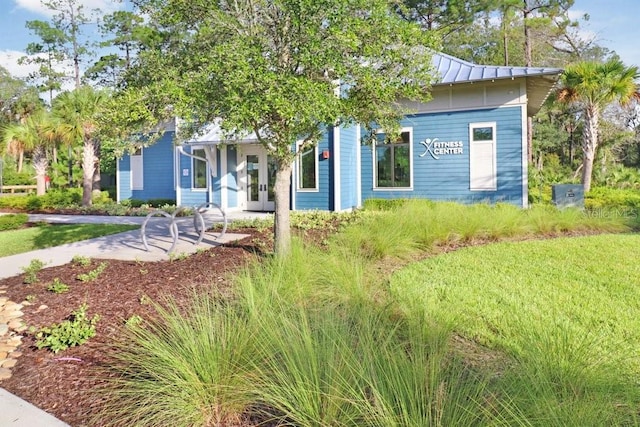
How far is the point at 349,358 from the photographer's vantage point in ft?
7.80

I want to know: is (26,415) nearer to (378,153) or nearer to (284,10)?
(284,10)

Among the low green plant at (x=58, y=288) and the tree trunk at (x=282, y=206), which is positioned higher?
the tree trunk at (x=282, y=206)

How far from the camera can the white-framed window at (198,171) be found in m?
16.6

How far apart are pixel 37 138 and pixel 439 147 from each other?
17189 millimetres

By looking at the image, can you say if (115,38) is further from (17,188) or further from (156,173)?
(17,188)

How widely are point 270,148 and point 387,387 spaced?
164 inches

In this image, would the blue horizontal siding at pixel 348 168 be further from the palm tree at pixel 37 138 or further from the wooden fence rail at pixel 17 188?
the wooden fence rail at pixel 17 188

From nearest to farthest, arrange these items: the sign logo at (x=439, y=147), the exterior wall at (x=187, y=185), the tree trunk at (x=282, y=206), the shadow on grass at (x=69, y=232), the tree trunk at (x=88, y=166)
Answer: the tree trunk at (x=282, y=206) → the shadow on grass at (x=69, y=232) → the sign logo at (x=439, y=147) → the exterior wall at (x=187, y=185) → the tree trunk at (x=88, y=166)

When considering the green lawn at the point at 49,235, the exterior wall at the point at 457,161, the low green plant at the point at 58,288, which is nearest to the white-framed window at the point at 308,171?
the exterior wall at the point at 457,161

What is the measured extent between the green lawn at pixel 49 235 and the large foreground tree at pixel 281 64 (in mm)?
5585

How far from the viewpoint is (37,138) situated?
771 inches

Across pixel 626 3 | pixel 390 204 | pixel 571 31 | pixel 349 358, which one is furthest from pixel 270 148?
pixel 571 31

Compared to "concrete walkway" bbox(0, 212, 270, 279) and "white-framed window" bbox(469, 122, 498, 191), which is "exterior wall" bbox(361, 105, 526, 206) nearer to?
"white-framed window" bbox(469, 122, 498, 191)

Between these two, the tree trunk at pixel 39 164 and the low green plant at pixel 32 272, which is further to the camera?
the tree trunk at pixel 39 164
